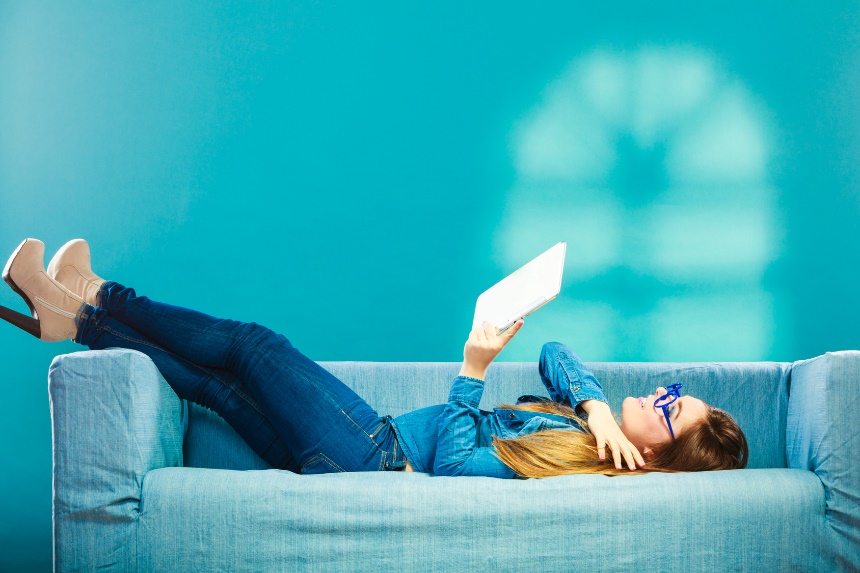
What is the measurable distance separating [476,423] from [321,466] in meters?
0.37

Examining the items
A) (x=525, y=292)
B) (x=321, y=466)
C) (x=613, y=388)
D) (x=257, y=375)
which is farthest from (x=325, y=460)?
(x=613, y=388)

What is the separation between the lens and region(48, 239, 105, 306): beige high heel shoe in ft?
6.06

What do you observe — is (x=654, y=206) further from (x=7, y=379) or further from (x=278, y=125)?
(x=7, y=379)

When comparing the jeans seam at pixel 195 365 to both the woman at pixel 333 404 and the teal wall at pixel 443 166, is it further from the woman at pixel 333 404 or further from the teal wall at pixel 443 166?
the teal wall at pixel 443 166

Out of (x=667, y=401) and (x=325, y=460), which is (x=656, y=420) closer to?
(x=667, y=401)

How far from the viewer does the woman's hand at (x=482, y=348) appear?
5.54 feet

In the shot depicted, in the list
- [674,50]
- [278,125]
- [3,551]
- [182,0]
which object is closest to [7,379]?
[3,551]

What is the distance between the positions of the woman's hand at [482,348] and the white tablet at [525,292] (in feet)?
0.06

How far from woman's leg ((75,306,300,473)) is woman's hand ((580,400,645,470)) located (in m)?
0.70

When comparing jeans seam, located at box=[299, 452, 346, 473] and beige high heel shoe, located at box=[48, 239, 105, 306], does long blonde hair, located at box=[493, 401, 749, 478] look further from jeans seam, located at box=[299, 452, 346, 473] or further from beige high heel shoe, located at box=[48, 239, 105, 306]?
beige high heel shoe, located at box=[48, 239, 105, 306]

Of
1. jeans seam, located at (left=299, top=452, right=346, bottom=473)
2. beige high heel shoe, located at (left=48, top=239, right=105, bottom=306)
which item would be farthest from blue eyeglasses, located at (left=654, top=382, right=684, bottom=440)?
beige high heel shoe, located at (left=48, top=239, right=105, bottom=306)

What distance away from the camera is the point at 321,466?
1.72m

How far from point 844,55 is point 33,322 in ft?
9.23

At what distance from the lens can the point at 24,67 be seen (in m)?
2.75
